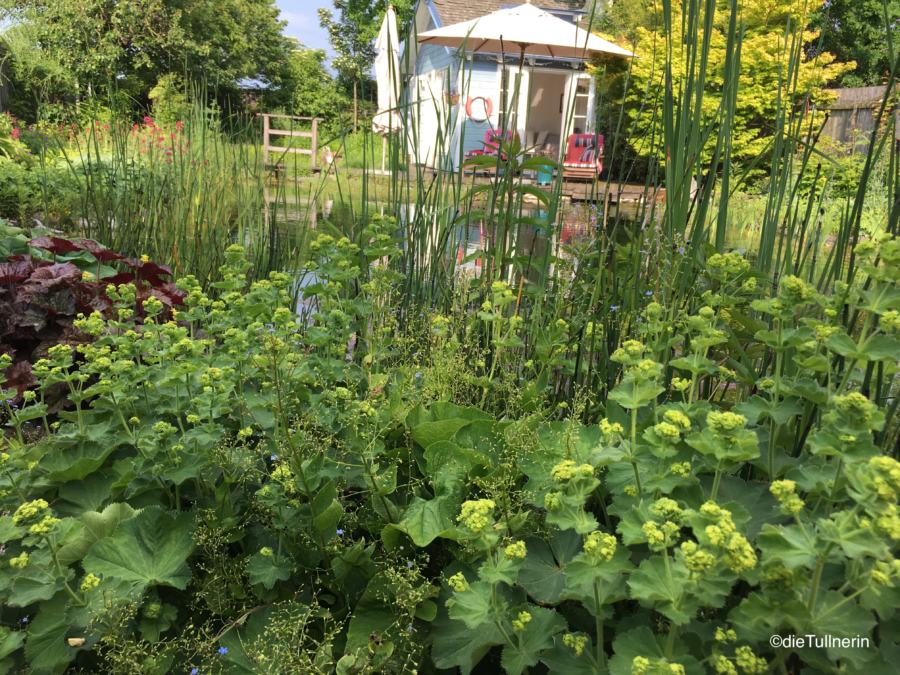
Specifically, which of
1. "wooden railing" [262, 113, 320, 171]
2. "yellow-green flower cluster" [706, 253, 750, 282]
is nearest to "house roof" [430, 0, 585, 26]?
"wooden railing" [262, 113, 320, 171]

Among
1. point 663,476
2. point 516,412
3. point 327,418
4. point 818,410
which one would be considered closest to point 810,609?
point 663,476

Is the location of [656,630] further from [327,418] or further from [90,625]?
[90,625]

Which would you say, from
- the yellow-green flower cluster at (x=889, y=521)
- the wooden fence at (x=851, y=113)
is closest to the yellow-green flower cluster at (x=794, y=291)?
the yellow-green flower cluster at (x=889, y=521)

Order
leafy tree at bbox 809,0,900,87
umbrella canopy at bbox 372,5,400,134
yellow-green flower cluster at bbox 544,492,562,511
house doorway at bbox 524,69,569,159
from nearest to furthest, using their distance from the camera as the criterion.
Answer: yellow-green flower cluster at bbox 544,492,562,511
umbrella canopy at bbox 372,5,400,134
leafy tree at bbox 809,0,900,87
house doorway at bbox 524,69,569,159

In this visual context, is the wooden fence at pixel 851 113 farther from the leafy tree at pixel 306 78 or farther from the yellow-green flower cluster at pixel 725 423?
the leafy tree at pixel 306 78

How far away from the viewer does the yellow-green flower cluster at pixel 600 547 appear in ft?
2.56

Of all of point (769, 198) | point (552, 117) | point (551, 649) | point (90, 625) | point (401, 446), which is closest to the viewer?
point (551, 649)

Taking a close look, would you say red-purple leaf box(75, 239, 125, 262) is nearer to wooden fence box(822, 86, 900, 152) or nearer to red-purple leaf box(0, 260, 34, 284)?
red-purple leaf box(0, 260, 34, 284)

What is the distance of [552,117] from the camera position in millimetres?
18953

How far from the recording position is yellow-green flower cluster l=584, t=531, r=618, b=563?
2.56ft

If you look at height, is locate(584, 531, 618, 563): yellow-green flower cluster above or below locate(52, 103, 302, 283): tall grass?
below

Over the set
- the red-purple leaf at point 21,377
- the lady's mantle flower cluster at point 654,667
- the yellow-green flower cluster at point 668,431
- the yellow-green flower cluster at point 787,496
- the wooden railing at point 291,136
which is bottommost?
the red-purple leaf at point 21,377

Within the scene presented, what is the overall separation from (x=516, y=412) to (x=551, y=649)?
2.43 ft

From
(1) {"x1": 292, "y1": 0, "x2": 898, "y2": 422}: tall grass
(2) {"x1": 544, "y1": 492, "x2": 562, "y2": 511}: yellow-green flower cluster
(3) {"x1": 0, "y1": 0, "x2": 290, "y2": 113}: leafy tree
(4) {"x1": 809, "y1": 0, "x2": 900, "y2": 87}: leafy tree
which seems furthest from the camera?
(4) {"x1": 809, "y1": 0, "x2": 900, "y2": 87}: leafy tree
